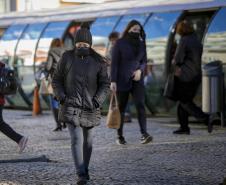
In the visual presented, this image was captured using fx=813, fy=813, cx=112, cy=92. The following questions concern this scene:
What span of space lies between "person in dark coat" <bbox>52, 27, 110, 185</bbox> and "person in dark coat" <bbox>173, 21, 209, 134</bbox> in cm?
482

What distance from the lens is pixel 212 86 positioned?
45.2 ft

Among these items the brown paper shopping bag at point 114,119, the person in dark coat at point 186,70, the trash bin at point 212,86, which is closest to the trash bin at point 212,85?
the trash bin at point 212,86

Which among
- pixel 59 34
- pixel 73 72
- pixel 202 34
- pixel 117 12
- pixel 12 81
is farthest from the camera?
pixel 59 34

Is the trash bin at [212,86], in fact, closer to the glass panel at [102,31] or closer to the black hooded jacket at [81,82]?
the glass panel at [102,31]

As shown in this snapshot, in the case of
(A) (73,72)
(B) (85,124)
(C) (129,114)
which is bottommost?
(C) (129,114)

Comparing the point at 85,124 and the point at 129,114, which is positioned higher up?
the point at 85,124

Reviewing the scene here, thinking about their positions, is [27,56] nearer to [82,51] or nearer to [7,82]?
[7,82]

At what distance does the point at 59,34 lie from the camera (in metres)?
19.3

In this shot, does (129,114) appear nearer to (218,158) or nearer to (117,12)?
(117,12)

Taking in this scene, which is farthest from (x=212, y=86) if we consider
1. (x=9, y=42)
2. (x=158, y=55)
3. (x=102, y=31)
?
(x=9, y=42)

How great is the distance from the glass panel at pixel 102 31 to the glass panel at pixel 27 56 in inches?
93.1

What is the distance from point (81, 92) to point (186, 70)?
5.20m

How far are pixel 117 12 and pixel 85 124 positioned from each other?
33.3 ft

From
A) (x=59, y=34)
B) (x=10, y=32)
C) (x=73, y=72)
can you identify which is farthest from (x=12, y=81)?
(x=10, y=32)
